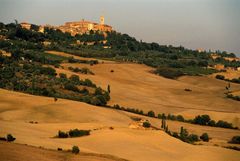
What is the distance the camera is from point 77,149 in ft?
132

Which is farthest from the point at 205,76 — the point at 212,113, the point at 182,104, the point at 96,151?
the point at 96,151

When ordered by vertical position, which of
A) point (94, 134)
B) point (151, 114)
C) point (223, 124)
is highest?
point (94, 134)

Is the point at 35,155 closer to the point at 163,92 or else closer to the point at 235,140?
the point at 235,140

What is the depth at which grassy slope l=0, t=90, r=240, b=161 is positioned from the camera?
149 feet

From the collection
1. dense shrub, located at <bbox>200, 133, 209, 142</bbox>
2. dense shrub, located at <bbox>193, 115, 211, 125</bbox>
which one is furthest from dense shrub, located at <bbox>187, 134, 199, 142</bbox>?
dense shrub, located at <bbox>193, 115, 211, 125</bbox>

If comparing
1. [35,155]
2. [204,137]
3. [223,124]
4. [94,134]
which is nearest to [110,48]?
[223,124]

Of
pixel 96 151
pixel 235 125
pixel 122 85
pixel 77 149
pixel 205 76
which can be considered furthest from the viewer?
pixel 205 76

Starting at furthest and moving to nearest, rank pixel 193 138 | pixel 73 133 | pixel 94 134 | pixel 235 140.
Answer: pixel 235 140 → pixel 193 138 → pixel 94 134 → pixel 73 133

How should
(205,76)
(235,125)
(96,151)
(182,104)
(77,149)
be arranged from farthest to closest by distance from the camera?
(205,76) → (182,104) → (235,125) → (96,151) → (77,149)

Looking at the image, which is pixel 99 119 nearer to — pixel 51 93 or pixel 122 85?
pixel 51 93

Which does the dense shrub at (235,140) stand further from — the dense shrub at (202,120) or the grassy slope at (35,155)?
the grassy slope at (35,155)

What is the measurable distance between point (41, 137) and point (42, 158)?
505 inches

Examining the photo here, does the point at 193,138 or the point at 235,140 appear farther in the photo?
the point at 235,140

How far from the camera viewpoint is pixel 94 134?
52062 mm
